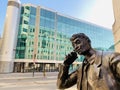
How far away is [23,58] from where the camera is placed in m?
40.4

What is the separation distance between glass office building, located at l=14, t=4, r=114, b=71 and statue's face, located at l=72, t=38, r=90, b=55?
117 ft

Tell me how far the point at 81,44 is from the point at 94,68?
0.78 feet

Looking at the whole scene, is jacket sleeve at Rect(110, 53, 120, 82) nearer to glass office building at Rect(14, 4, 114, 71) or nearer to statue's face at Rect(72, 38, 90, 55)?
statue's face at Rect(72, 38, 90, 55)

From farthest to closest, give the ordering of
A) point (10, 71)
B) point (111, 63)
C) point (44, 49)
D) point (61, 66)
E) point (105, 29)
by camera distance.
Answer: point (105, 29), point (44, 49), point (10, 71), point (61, 66), point (111, 63)

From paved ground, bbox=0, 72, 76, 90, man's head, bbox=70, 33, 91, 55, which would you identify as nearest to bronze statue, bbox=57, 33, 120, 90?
man's head, bbox=70, 33, 91, 55

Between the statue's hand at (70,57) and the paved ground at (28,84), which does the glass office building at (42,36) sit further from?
the statue's hand at (70,57)

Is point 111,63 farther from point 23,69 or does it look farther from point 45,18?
point 45,18

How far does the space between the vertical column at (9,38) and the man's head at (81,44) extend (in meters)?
38.6

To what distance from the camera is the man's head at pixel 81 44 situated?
1310 millimetres

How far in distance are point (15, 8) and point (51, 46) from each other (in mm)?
13808

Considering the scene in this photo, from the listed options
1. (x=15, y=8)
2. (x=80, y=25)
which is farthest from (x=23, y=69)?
(x=80, y=25)

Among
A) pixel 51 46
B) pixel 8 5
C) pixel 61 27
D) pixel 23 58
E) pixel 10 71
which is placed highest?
pixel 8 5

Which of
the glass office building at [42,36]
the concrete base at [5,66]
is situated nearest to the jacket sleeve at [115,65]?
the glass office building at [42,36]

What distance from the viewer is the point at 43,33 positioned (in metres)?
44.2
